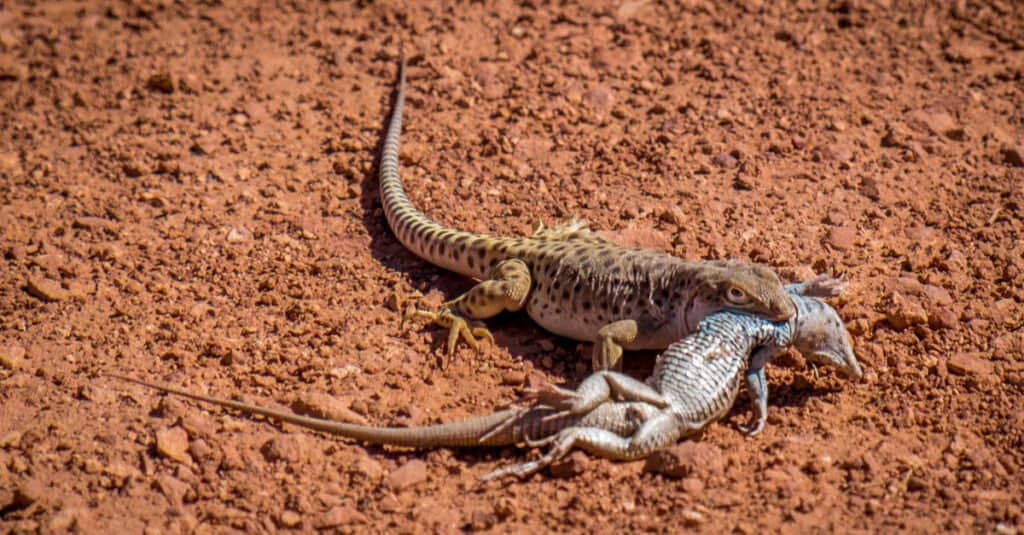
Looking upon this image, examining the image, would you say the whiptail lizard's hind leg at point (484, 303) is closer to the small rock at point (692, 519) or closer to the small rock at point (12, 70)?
the small rock at point (692, 519)

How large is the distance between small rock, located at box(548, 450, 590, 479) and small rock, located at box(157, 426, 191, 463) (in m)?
1.90

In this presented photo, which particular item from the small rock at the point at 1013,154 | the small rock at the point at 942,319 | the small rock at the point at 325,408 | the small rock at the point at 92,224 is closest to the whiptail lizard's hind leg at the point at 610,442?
the small rock at the point at 325,408

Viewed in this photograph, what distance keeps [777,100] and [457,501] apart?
190 inches

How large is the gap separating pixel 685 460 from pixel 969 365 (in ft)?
6.29

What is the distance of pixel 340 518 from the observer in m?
5.05

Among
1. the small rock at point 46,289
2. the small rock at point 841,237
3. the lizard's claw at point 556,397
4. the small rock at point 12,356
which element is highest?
the small rock at point 841,237

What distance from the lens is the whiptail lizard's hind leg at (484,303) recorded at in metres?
6.30

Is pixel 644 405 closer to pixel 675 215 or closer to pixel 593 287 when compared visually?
pixel 593 287

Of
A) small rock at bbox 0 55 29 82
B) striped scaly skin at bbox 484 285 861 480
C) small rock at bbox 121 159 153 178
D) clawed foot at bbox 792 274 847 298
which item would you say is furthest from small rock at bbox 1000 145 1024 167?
small rock at bbox 0 55 29 82

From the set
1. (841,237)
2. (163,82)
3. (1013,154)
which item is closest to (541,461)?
(841,237)

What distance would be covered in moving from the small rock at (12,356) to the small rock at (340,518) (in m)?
2.28

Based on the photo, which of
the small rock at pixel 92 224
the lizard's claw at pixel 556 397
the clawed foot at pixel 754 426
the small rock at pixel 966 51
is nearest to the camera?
the lizard's claw at pixel 556 397

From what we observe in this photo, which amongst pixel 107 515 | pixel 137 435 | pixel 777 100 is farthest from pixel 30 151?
pixel 777 100

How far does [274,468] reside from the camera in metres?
5.37
